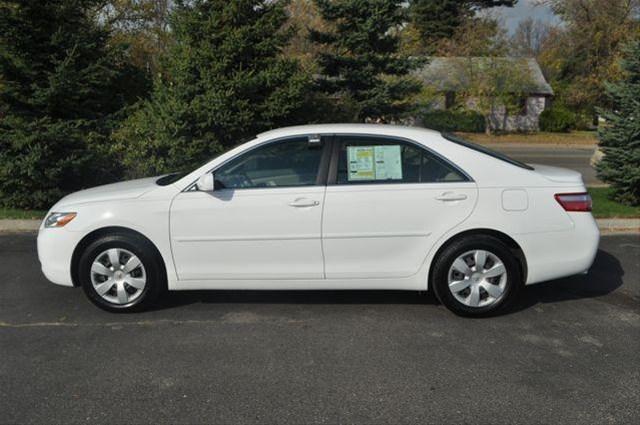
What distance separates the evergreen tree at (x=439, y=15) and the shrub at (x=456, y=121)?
510 inches

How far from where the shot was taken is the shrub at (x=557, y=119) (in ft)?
113

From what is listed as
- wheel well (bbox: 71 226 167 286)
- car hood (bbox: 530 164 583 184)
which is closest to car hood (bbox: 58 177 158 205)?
wheel well (bbox: 71 226 167 286)

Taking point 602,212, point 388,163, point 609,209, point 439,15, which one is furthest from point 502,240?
point 439,15

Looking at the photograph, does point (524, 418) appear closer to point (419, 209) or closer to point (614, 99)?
point (419, 209)

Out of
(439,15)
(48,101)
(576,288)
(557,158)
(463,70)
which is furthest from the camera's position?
(439,15)

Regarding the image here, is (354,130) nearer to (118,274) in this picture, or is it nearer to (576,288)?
(118,274)

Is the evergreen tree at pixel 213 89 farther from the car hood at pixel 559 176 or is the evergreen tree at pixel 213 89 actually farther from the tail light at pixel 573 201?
the tail light at pixel 573 201

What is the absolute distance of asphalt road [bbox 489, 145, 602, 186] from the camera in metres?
14.7

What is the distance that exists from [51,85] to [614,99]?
30.5ft

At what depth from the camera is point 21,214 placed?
8508mm

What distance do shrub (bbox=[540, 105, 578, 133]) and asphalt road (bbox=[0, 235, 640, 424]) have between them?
32.0 meters

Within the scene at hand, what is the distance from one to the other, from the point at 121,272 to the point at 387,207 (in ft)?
7.33

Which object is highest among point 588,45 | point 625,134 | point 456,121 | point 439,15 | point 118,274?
point 439,15

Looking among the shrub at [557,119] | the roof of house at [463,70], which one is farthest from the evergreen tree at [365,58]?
the shrub at [557,119]
